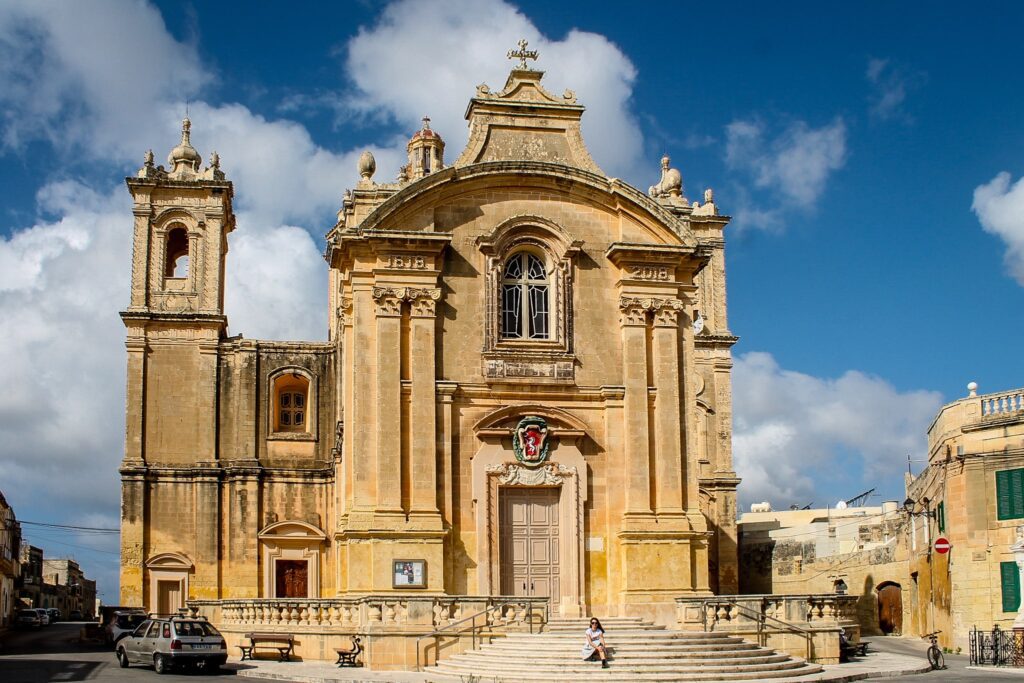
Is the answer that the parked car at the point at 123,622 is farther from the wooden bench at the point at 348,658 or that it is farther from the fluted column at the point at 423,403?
the wooden bench at the point at 348,658

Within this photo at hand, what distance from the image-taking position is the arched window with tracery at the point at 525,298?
1229 inches

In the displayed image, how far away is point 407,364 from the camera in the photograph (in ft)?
98.9

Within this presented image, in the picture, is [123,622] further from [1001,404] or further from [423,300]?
[1001,404]

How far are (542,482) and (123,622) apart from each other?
14.6 m

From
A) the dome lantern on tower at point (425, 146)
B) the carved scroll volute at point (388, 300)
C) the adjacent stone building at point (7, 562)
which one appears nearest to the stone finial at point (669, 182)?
the dome lantern on tower at point (425, 146)

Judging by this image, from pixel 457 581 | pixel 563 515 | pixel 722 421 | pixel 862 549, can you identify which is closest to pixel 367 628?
pixel 457 581

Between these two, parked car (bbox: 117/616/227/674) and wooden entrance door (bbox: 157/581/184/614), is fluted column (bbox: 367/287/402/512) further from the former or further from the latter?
wooden entrance door (bbox: 157/581/184/614)

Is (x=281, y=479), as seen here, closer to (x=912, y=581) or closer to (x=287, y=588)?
(x=287, y=588)

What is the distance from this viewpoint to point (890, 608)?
145 feet

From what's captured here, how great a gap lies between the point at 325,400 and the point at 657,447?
16.0 m

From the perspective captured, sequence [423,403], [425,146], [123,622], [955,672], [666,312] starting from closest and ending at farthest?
[955,672], [423,403], [666,312], [123,622], [425,146]

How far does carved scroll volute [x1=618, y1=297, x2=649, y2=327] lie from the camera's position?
103ft

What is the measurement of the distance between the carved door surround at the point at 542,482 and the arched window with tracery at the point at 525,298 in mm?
1934

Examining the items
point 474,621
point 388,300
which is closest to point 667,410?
point 388,300
